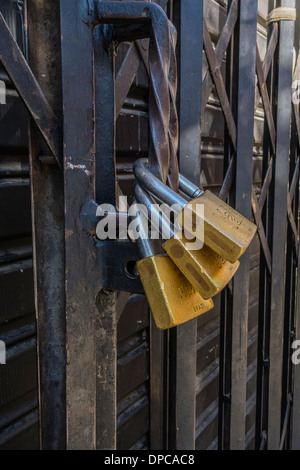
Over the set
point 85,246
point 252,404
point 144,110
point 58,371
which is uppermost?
point 144,110

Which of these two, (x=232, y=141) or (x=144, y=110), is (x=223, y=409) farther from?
(x=144, y=110)

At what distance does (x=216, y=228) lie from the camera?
0.62 m

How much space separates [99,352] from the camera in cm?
82

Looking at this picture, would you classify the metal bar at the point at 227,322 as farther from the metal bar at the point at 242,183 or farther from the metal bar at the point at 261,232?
the metal bar at the point at 261,232

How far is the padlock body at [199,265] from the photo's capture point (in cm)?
61

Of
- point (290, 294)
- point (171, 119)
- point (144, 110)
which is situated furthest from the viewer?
point (290, 294)

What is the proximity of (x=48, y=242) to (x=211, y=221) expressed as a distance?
12.1 inches

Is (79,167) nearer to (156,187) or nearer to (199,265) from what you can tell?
(156,187)

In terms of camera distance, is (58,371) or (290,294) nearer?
(58,371)

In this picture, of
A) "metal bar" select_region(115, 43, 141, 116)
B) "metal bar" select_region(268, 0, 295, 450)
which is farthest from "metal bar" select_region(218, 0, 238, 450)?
"metal bar" select_region(115, 43, 141, 116)

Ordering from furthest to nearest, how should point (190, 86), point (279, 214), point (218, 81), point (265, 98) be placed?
point (279, 214), point (265, 98), point (218, 81), point (190, 86)

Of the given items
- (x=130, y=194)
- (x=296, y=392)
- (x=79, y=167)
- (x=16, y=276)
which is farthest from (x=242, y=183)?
(x=296, y=392)

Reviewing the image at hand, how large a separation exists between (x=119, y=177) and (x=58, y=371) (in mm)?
1024

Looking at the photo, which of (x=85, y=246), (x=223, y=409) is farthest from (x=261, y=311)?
(x=85, y=246)
